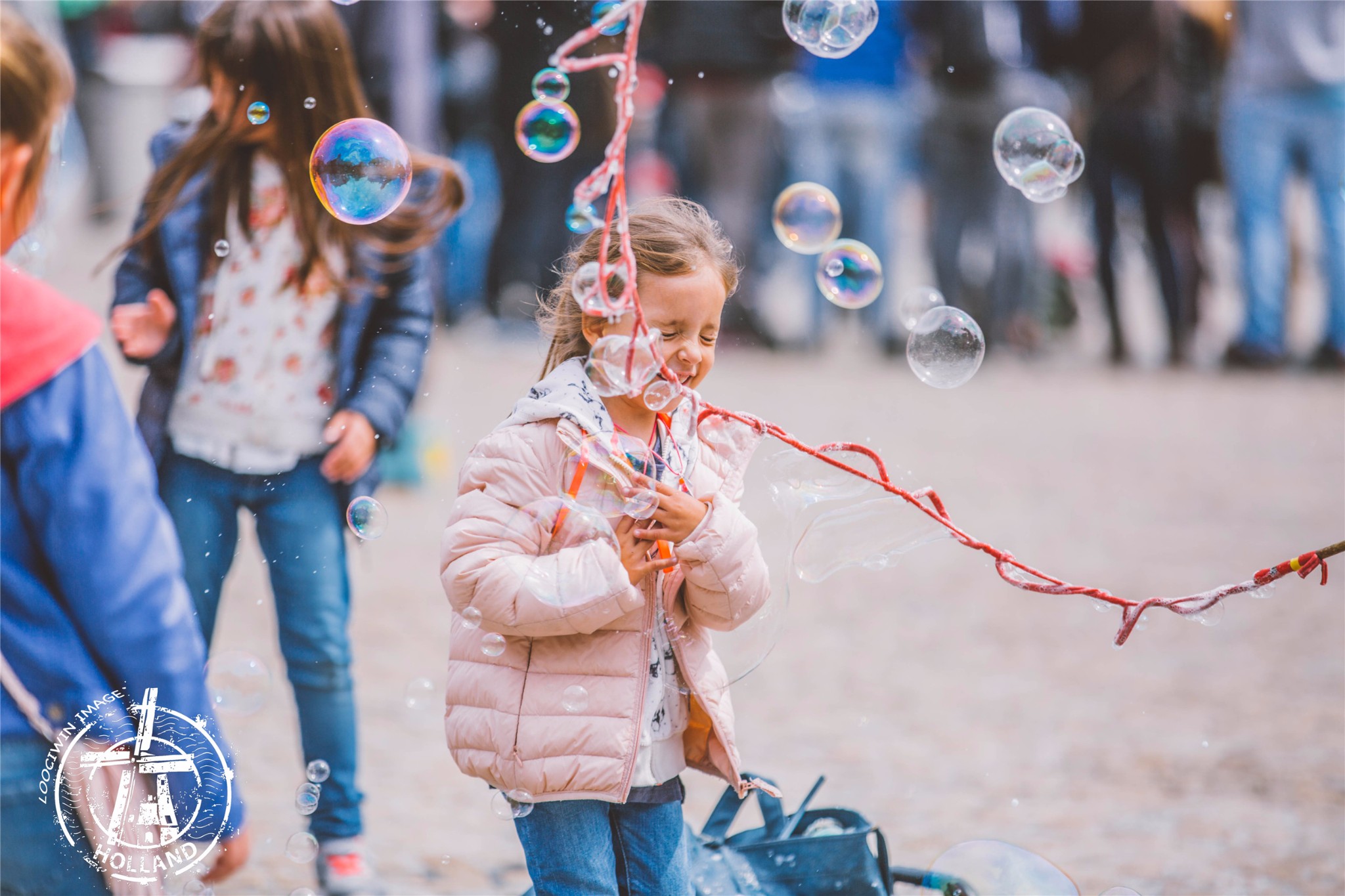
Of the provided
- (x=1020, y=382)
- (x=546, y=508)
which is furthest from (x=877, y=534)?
(x=1020, y=382)

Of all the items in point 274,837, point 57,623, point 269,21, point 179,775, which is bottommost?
point 274,837

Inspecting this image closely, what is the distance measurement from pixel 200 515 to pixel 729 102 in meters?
5.32

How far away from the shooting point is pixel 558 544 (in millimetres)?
1710

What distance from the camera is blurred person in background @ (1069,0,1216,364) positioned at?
24.1 feet

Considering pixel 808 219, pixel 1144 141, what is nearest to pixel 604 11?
pixel 808 219

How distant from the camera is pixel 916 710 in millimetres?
3393

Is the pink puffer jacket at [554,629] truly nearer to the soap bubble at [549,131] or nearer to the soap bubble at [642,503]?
the soap bubble at [642,503]

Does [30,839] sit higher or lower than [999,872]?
higher

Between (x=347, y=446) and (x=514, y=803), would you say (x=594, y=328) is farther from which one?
(x=347, y=446)

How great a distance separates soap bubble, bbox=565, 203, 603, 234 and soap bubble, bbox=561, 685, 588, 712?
58 cm

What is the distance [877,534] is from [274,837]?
1.32 meters

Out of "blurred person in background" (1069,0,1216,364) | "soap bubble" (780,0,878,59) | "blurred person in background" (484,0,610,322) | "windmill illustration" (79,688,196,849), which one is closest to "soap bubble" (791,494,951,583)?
"soap bubble" (780,0,878,59)

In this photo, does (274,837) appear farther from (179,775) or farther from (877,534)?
(877,534)

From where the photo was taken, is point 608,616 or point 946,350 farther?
point 946,350
